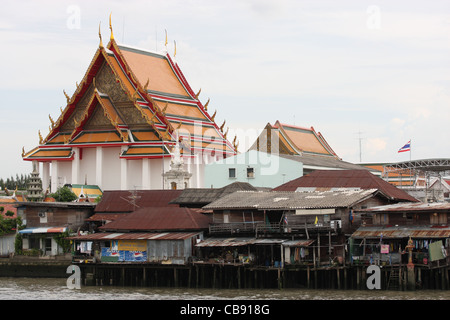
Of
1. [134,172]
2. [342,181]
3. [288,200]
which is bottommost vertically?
[288,200]

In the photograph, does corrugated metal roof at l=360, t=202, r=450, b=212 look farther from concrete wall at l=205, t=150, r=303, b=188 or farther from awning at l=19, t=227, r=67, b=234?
awning at l=19, t=227, r=67, b=234

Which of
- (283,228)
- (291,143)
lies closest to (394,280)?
(283,228)

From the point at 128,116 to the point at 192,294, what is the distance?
32.1 metres

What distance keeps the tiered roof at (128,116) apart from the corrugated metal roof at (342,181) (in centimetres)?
1286

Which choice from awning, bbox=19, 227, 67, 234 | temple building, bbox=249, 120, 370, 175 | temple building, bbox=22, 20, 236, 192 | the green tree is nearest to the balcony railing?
awning, bbox=19, 227, 67, 234

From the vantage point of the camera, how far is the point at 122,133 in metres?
75.1

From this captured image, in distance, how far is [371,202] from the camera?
53969 mm

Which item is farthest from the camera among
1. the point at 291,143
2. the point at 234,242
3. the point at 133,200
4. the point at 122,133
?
the point at 291,143

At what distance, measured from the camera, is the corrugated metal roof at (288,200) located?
5075 cm

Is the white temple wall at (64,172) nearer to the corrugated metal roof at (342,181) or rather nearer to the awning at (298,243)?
the corrugated metal roof at (342,181)

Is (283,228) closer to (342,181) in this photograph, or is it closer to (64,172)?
(342,181)

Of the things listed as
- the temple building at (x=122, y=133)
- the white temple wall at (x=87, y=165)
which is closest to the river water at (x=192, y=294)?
the temple building at (x=122, y=133)
